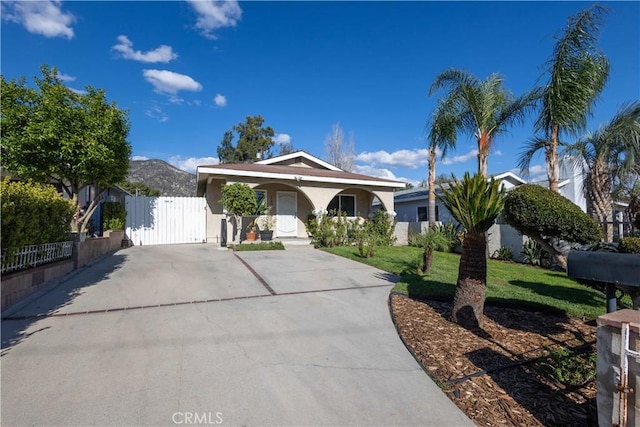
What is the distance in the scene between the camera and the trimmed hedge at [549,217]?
4098 mm

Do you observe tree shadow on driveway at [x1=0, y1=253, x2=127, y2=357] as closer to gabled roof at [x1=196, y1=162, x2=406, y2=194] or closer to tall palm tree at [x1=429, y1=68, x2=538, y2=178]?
gabled roof at [x1=196, y1=162, x2=406, y2=194]

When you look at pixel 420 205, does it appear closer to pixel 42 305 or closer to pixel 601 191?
pixel 601 191

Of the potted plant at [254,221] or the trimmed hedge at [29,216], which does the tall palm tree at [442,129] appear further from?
the trimmed hedge at [29,216]

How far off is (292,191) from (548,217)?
1262 centimetres

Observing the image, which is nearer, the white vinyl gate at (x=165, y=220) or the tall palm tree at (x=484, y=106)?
the tall palm tree at (x=484, y=106)

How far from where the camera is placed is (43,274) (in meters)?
5.88

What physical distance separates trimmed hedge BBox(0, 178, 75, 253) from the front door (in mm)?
9115

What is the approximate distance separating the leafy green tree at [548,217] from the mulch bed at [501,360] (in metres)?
1.30

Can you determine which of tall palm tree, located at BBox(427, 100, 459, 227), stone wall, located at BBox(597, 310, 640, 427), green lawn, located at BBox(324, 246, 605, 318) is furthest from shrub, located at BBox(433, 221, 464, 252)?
stone wall, located at BBox(597, 310, 640, 427)

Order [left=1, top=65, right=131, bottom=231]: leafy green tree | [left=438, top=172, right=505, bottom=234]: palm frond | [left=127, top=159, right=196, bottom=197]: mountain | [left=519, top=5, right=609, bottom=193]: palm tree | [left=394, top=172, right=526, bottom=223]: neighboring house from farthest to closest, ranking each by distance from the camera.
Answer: [left=127, top=159, right=196, bottom=197]: mountain → [left=394, top=172, right=526, bottom=223]: neighboring house → [left=519, top=5, right=609, bottom=193]: palm tree → [left=1, top=65, right=131, bottom=231]: leafy green tree → [left=438, top=172, right=505, bottom=234]: palm frond

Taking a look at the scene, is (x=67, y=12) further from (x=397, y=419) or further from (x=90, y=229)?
(x=397, y=419)

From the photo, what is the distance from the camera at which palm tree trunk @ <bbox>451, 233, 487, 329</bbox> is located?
432 centimetres

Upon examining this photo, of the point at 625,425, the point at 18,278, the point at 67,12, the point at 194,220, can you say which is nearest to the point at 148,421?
the point at 625,425

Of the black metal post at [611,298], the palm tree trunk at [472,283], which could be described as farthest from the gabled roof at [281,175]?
the black metal post at [611,298]
